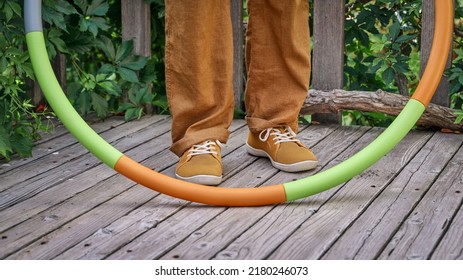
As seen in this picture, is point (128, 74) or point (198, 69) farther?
point (128, 74)

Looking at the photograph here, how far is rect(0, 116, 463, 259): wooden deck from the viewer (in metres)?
2.09

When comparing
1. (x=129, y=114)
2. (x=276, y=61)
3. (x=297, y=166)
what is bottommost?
(x=129, y=114)

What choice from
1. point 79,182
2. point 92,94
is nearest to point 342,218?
point 79,182

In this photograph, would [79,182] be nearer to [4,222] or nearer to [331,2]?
[4,222]

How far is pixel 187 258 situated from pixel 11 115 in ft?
3.93

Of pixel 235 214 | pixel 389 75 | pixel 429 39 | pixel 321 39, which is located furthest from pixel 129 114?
pixel 235 214

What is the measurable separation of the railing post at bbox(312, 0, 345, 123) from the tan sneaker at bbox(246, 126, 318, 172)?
0.66 meters

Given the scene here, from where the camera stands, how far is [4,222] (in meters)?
2.31

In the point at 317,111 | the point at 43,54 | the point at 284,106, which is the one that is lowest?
the point at 317,111

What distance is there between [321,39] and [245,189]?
1.23 m

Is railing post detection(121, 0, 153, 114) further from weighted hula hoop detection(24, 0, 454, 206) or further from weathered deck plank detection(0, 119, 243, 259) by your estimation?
weighted hula hoop detection(24, 0, 454, 206)

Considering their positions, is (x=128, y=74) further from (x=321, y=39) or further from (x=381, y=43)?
(x=381, y=43)

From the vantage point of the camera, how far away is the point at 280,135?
2.86 m

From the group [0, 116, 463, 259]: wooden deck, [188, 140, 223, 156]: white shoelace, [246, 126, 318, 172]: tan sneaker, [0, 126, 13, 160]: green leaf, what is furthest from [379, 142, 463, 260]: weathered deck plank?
[0, 126, 13, 160]: green leaf
